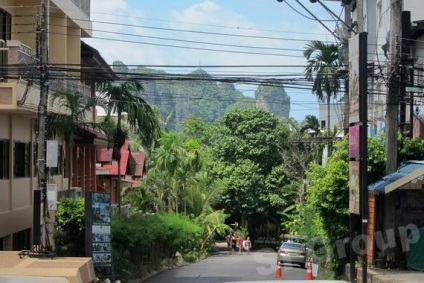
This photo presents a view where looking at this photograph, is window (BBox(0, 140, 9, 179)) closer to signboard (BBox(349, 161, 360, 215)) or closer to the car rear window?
signboard (BBox(349, 161, 360, 215))

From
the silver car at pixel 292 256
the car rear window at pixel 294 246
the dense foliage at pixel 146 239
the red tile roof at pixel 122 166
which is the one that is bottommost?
the silver car at pixel 292 256

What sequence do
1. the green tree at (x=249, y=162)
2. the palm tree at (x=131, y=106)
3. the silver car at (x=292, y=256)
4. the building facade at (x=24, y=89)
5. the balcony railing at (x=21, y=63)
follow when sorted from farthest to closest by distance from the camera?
the green tree at (x=249, y=162) < the silver car at (x=292, y=256) < the palm tree at (x=131, y=106) < the building facade at (x=24, y=89) < the balcony railing at (x=21, y=63)

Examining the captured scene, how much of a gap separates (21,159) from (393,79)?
41.6ft

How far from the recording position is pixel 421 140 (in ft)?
73.0

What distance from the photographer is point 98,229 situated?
21594mm

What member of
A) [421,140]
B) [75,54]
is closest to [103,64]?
[75,54]

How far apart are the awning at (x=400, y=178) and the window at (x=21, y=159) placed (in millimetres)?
11507

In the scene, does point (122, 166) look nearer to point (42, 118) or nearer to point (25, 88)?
point (25, 88)

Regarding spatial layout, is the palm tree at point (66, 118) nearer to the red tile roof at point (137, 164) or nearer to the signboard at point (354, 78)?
the signboard at point (354, 78)

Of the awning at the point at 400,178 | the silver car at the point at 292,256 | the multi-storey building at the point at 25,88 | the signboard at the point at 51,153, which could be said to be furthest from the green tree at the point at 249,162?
the signboard at the point at 51,153

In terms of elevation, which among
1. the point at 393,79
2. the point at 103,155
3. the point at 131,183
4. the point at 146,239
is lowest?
the point at 146,239

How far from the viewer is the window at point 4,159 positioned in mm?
22609

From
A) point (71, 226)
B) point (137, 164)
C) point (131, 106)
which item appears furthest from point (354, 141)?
point (137, 164)

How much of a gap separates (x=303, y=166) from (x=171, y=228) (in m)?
22.1
